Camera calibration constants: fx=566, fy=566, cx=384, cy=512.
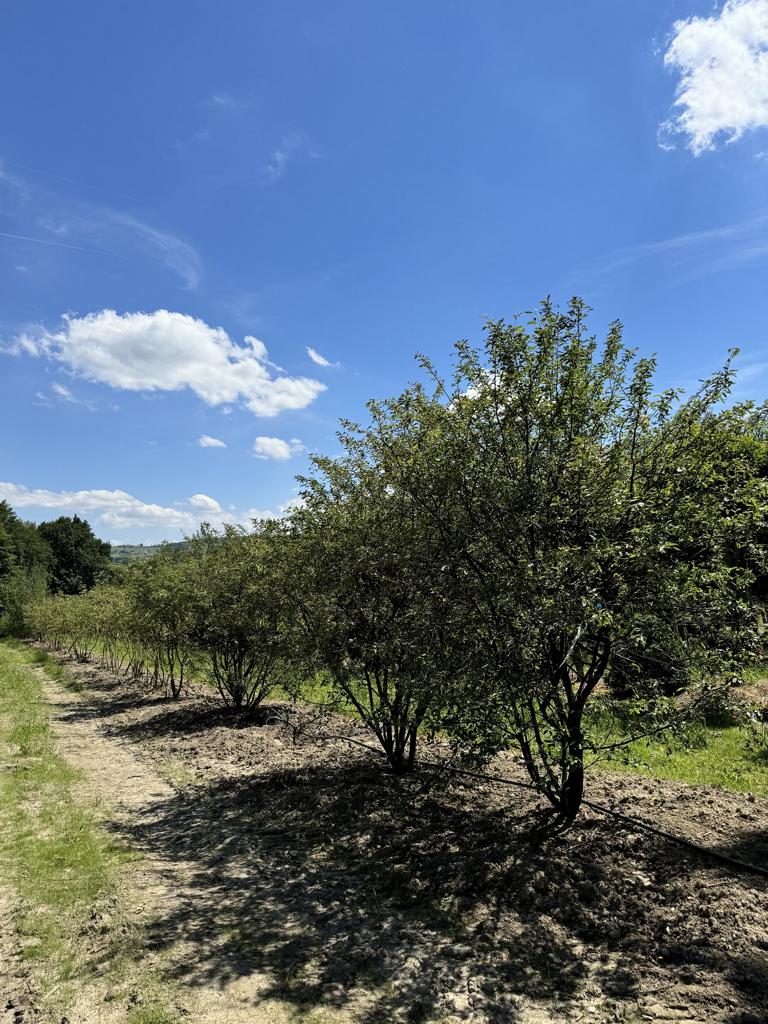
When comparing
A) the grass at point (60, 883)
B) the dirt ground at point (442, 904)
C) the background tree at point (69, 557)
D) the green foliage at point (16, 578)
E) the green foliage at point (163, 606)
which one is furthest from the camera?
the background tree at point (69, 557)

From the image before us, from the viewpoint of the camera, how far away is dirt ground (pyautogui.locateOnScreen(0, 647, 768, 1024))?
4.54 meters

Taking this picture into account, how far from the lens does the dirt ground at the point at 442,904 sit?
4.54 m

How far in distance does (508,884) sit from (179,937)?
3.46 m

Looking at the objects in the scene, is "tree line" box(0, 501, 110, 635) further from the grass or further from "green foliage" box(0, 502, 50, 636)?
the grass

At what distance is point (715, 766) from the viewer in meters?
10.6

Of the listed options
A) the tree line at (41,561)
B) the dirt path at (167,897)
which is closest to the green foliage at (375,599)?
the dirt path at (167,897)

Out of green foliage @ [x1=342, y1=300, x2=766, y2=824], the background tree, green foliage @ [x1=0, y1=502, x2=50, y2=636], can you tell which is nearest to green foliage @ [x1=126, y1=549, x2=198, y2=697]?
green foliage @ [x1=342, y1=300, x2=766, y2=824]

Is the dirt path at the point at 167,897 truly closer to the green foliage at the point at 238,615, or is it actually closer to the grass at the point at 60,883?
the grass at the point at 60,883

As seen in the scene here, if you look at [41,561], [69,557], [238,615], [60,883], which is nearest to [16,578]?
[41,561]

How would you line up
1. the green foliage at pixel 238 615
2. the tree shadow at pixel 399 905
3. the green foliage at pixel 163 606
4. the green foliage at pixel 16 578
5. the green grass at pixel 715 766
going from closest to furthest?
the tree shadow at pixel 399 905 → the green grass at pixel 715 766 → the green foliage at pixel 238 615 → the green foliage at pixel 163 606 → the green foliage at pixel 16 578

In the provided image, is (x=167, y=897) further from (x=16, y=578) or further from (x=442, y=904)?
(x=16, y=578)

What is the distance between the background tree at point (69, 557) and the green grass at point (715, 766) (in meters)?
107

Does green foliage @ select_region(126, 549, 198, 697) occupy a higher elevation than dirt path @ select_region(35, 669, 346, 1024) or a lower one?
higher

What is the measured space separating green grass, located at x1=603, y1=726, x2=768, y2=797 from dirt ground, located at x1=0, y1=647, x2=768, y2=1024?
105 centimetres
